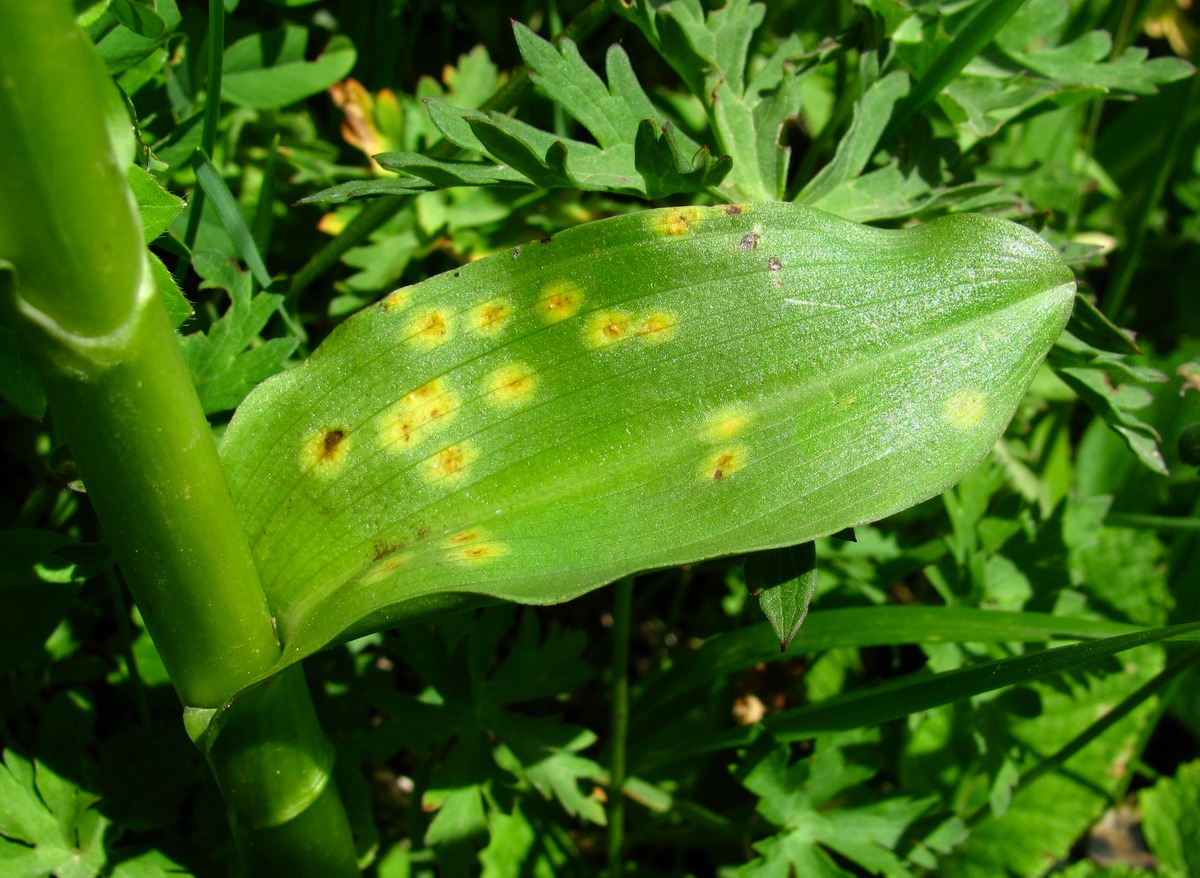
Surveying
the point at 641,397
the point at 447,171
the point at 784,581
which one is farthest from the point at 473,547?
the point at 447,171

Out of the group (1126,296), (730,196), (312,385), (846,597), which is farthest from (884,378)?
(1126,296)

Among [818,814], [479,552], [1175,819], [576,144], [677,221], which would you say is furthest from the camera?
[1175,819]

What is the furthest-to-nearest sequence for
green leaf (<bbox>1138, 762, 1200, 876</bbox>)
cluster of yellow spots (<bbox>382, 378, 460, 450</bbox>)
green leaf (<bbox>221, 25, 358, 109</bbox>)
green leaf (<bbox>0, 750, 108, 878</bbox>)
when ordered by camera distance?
green leaf (<bbox>1138, 762, 1200, 876</bbox>) < green leaf (<bbox>221, 25, 358, 109</bbox>) < green leaf (<bbox>0, 750, 108, 878</bbox>) < cluster of yellow spots (<bbox>382, 378, 460, 450</bbox>)

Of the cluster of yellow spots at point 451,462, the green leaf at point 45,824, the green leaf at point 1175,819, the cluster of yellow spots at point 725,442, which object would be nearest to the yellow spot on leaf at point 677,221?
the cluster of yellow spots at point 725,442

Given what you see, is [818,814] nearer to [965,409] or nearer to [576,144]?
[965,409]

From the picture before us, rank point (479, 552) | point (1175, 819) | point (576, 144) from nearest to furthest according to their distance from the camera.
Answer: point (479, 552) → point (576, 144) → point (1175, 819)

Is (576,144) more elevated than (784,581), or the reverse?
(576,144)

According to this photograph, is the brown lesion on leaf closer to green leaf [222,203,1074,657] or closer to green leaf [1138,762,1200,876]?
green leaf [222,203,1074,657]

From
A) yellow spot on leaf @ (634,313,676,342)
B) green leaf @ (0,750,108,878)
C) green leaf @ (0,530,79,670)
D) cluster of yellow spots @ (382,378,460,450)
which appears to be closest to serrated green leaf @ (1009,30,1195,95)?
yellow spot on leaf @ (634,313,676,342)
